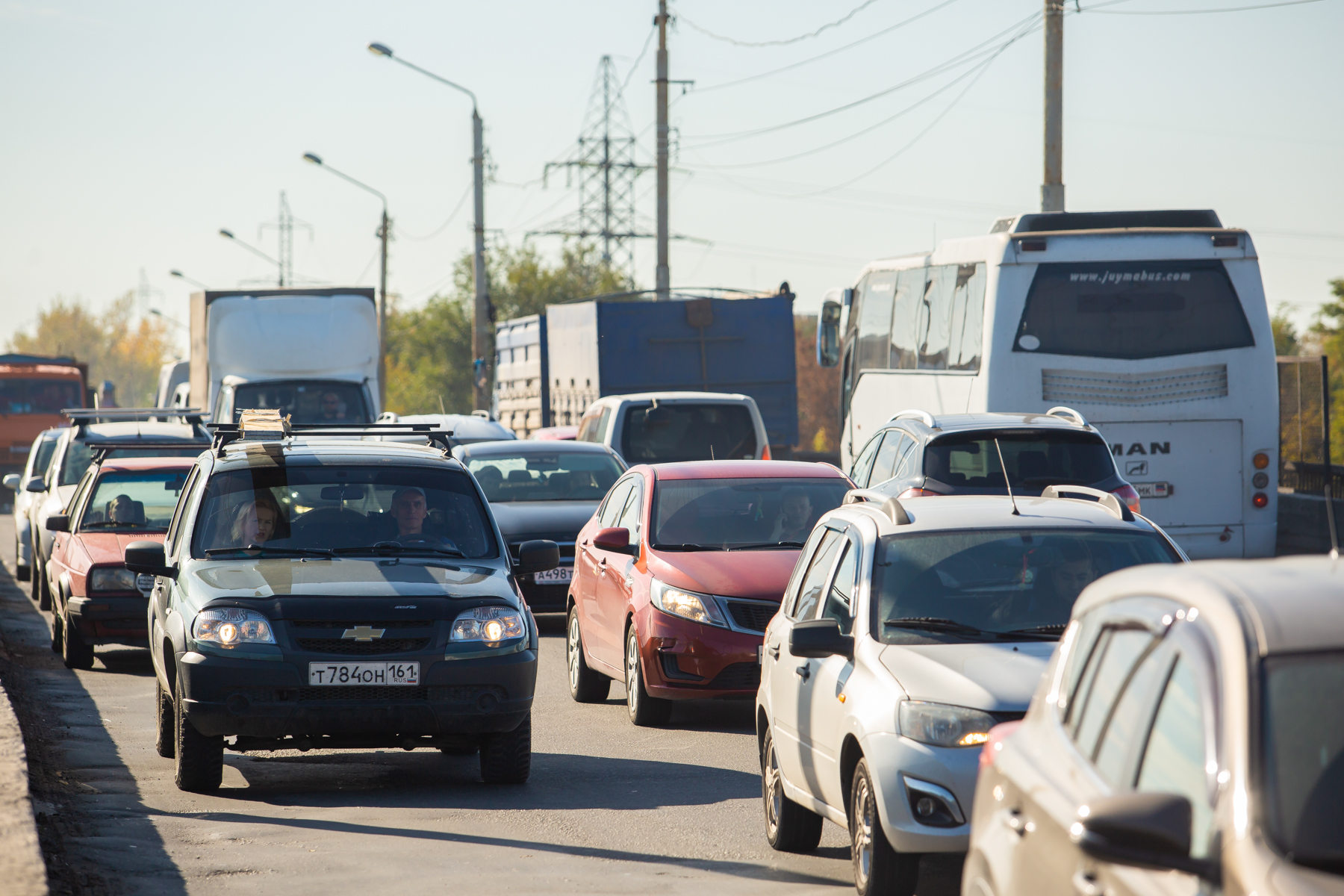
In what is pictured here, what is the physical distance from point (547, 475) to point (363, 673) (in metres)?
8.78

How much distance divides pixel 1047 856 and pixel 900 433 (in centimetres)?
1080

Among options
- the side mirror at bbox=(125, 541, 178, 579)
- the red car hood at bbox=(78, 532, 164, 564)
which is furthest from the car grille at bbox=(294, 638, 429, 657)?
the red car hood at bbox=(78, 532, 164, 564)

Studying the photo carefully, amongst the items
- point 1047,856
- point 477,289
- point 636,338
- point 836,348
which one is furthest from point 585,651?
point 477,289

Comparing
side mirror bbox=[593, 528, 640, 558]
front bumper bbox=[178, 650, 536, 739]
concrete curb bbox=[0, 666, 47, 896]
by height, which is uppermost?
side mirror bbox=[593, 528, 640, 558]

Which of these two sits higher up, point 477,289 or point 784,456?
point 477,289

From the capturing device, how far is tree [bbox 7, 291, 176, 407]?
180 metres

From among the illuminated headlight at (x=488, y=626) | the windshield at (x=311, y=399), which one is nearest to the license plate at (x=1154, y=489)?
the illuminated headlight at (x=488, y=626)

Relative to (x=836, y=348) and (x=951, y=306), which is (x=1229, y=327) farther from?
(x=836, y=348)

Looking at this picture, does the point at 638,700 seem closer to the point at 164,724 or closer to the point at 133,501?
the point at 164,724

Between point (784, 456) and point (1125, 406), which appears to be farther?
point (784, 456)

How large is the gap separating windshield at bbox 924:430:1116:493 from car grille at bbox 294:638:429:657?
5.76 meters

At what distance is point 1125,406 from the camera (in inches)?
695

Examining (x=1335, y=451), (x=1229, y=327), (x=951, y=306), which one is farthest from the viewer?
(x=1335, y=451)

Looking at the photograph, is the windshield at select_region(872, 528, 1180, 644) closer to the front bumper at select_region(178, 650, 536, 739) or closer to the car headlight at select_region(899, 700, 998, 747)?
the car headlight at select_region(899, 700, 998, 747)
